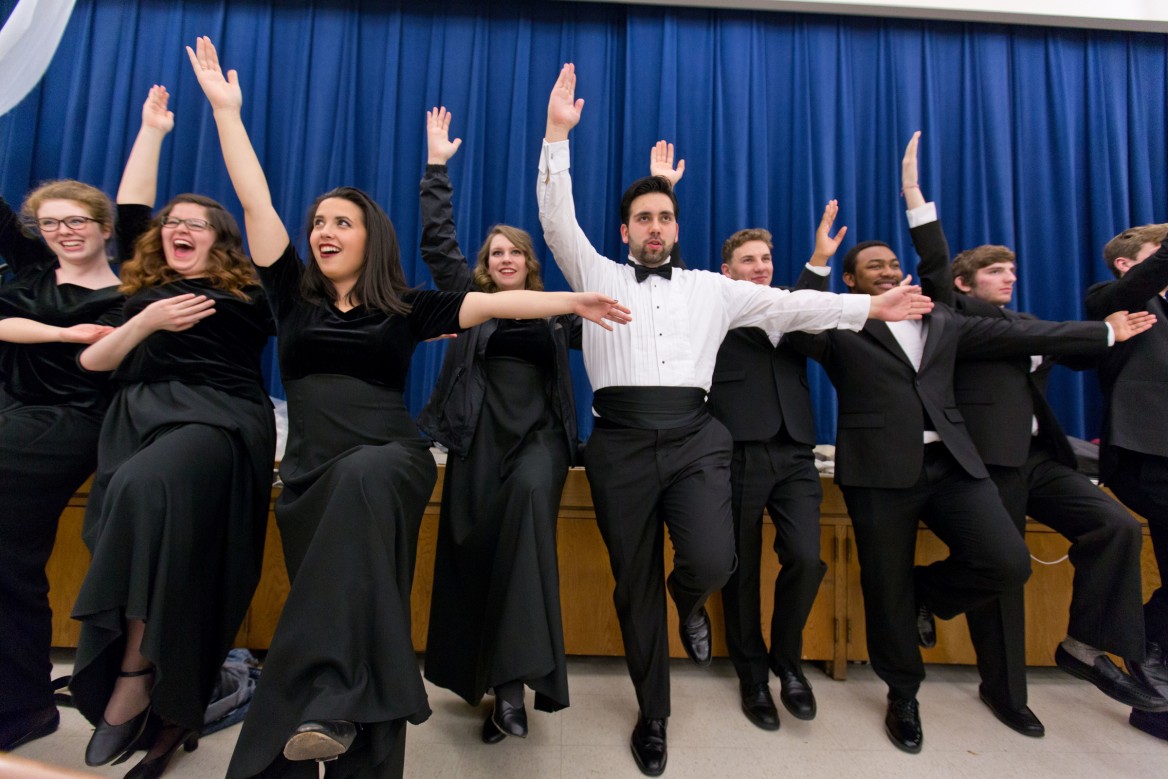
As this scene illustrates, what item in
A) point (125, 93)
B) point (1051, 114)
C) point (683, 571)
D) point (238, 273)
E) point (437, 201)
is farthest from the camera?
point (1051, 114)

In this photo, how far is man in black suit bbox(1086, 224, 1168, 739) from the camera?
7.19ft

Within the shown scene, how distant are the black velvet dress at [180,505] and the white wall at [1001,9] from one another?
3.22 meters

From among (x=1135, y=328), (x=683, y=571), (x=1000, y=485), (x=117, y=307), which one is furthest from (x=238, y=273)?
(x=1135, y=328)

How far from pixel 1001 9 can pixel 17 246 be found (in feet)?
17.2

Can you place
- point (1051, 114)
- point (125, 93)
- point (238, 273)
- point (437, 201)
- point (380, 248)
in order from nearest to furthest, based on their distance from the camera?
1. point (380, 248)
2. point (238, 273)
3. point (437, 201)
4. point (125, 93)
5. point (1051, 114)

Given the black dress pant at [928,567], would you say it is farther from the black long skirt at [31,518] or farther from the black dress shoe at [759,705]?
the black long skirt at [31,518]

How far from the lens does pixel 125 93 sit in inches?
137

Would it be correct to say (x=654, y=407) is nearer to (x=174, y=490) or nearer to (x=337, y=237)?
(x=337, y=237)

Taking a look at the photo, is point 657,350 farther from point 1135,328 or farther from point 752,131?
point 752,131

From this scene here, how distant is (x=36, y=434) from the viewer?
1.99 meters

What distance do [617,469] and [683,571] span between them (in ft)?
1.27

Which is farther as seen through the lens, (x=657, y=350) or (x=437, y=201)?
(x=437, y=201)

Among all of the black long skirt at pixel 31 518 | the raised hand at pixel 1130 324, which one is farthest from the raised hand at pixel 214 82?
the raised hand at pixel 1130 324

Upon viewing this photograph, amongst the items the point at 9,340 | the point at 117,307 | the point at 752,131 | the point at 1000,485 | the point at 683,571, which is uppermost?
the point at 752,131
